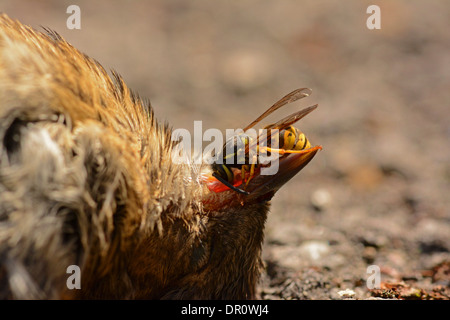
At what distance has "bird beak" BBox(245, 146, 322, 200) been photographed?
2.08 m

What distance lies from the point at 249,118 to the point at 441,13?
2.35 meters

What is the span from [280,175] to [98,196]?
727mm

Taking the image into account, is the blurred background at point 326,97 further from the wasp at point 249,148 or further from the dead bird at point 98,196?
the wasp at point 249,148

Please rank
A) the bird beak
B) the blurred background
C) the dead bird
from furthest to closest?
1. the blurred background
2. the bird beak
3. the dead bird

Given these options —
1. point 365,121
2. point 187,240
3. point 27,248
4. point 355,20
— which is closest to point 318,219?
point 365,121

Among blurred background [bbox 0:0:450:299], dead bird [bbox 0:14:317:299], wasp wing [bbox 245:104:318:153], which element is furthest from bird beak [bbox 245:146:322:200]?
blurred background [bbox 0:0:450:299]

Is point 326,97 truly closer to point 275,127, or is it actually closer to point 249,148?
point 275,127

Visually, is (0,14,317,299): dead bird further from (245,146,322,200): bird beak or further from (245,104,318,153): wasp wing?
(245,104,318,153): wasp wing

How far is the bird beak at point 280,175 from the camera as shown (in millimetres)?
2082

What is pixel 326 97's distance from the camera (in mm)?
4598

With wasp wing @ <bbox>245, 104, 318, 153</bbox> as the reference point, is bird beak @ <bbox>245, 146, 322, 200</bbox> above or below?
below

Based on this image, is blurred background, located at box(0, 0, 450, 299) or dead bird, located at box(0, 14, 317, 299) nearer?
dead bird, located at box(0, 14, 317, 299)

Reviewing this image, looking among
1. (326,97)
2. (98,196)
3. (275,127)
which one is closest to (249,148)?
(275,127)

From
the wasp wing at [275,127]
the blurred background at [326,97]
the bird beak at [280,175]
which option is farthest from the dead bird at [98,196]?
the blurred background at [326,97]
